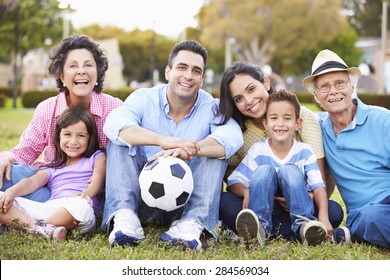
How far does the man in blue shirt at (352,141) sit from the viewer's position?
4352 millimetres

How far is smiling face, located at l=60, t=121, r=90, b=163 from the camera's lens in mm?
4703

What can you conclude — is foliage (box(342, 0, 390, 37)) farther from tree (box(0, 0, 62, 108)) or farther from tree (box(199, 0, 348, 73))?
tree (box(0, 0, 62, 108))

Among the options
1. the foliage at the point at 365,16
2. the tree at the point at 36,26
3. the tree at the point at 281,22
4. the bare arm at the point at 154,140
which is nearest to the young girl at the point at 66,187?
the bare arm at the point at 154,140

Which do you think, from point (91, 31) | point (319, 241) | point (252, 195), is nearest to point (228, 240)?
point (252, 195)

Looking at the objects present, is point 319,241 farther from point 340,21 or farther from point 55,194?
point 340,21

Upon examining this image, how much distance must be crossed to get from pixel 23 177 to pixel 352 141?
2494 mm

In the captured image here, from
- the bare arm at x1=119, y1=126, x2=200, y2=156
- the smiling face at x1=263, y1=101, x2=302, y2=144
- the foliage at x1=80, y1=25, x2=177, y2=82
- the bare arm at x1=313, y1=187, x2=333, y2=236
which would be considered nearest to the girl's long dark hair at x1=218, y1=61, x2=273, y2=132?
the smiling face at x1=263, y1=101, x2=302, y2=144

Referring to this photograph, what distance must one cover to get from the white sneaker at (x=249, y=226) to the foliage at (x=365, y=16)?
58662 millimetres

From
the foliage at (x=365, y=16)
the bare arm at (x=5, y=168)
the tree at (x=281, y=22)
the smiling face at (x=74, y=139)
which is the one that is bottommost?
the bare arm at (x=5, y=168)

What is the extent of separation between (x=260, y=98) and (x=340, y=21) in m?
44.2

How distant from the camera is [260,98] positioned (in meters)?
4.55

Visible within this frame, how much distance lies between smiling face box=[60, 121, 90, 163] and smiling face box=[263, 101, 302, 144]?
145 cm

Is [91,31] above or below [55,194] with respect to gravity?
above

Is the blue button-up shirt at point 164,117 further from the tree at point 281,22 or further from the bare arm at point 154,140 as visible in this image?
the tree at point 281,22
